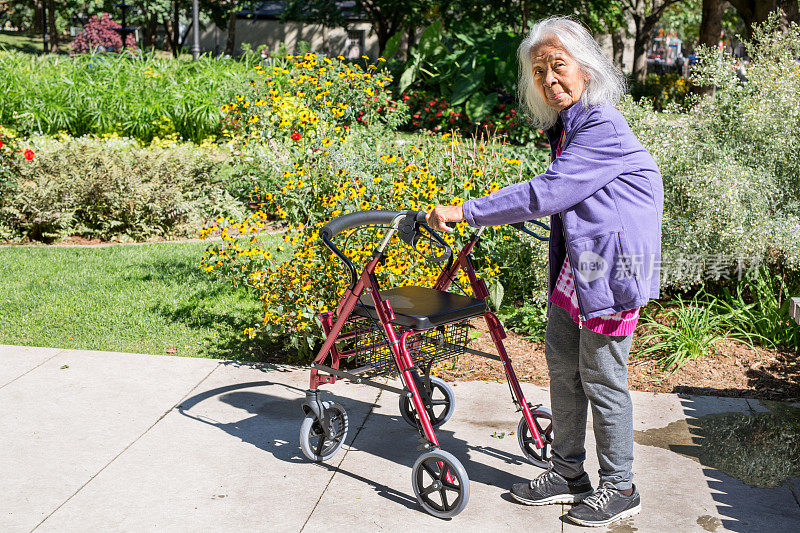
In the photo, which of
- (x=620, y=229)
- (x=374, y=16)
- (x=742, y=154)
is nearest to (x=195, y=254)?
(x=742, y=154)

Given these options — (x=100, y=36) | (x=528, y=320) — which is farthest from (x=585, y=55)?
(x=100, y=36)

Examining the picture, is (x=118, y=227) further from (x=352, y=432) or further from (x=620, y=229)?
(x=620, y=229)

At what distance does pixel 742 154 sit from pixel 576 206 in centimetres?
332

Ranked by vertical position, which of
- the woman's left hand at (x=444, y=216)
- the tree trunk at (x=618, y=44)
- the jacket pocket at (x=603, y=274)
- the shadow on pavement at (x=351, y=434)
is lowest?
the shadow on pavement at (x=351, y=434)

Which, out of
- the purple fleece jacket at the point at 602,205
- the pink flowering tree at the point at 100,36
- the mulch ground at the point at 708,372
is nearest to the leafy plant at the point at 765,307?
the mulch ground at the point at 708,372

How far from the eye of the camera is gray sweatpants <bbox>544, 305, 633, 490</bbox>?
3127 millimetres

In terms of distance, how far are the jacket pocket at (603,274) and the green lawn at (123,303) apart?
289 centimetres

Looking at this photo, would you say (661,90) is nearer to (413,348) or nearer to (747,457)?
(747,457)

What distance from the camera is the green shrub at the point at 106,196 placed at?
26.0 ft

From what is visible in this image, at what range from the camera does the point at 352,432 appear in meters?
4.23

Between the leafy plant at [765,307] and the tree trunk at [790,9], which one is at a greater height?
the tree trunk at [790,9]

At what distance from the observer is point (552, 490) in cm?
346

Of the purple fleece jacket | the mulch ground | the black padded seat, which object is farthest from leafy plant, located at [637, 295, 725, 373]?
the purple fleece jacket

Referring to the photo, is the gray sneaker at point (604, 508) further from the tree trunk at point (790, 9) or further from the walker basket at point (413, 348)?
the tree trunk at point (790, 9)
